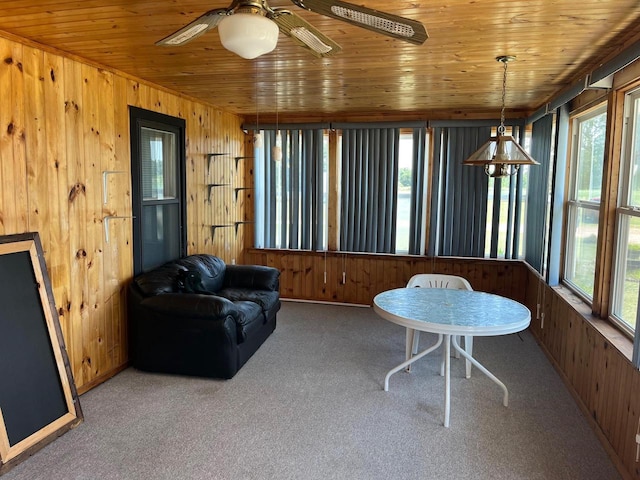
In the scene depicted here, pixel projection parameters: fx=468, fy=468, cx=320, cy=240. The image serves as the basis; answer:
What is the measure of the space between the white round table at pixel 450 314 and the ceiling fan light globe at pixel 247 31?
1943 mm

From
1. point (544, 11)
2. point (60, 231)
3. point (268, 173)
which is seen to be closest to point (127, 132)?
point (60, 231)

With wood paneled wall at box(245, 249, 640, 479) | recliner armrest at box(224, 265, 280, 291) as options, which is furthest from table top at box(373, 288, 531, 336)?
recliner armrest at box(224, 265, 280, 291)

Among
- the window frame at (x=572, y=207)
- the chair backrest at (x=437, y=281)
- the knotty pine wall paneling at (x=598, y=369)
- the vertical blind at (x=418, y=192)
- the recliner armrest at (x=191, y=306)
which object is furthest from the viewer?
the vertical blind at (x=418, y=192)

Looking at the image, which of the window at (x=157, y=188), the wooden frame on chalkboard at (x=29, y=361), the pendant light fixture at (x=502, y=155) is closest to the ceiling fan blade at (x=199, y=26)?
the wooden frame on chalkboard at (x=29, y=361)

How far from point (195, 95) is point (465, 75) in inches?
99.1

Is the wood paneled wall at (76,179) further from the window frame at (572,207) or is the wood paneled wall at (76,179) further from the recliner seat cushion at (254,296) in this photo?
the window frame at (572,207)

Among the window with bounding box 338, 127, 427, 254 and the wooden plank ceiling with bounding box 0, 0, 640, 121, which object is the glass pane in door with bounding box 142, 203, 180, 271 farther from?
the window with bounding box 338, 127, 427, 254

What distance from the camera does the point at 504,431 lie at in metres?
2.88

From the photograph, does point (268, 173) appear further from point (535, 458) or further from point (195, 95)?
point (535, 458)

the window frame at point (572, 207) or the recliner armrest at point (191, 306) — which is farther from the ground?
the window frame at point (572, 207)

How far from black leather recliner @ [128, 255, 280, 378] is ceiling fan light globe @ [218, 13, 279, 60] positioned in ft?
7.51

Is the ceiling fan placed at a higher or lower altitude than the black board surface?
Answer: higher

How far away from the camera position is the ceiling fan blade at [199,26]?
164 cm

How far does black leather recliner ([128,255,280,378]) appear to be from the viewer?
11.5ft
